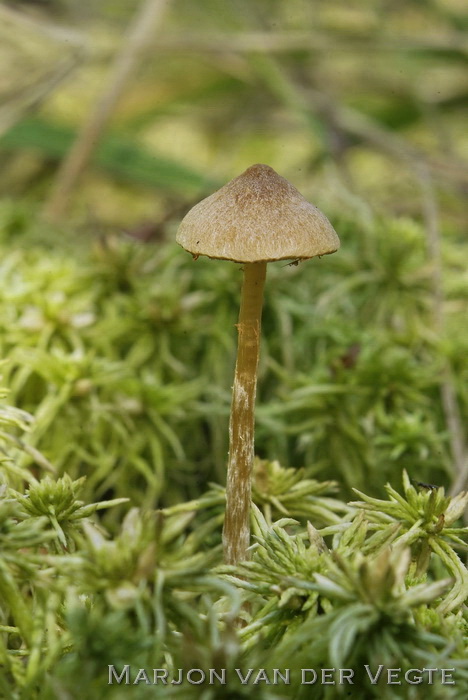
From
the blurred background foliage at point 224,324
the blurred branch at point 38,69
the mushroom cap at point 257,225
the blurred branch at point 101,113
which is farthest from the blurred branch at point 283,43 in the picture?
the mushroom cap at point 257,225

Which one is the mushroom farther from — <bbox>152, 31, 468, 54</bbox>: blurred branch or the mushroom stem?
<bbox>152, 31, 468, 54</bbox>: blurred branch

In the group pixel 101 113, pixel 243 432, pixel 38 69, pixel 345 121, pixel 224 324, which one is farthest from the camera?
pixel 345 121

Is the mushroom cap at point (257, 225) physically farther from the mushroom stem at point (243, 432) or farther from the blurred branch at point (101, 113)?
the blurred branch at point (101, 113)

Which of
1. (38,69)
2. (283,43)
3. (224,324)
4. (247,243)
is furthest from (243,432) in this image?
(283,43)

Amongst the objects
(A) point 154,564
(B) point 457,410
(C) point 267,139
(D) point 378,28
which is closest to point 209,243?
(A) point 154,564

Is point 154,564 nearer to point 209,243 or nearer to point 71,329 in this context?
point 209,243

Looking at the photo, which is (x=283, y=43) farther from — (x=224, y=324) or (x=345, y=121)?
(x=224, y=324)
